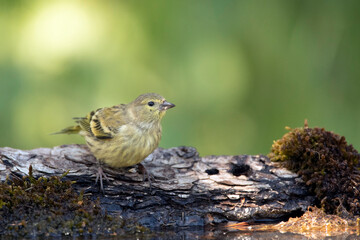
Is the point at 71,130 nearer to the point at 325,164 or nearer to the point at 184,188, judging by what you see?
the point at 184,188

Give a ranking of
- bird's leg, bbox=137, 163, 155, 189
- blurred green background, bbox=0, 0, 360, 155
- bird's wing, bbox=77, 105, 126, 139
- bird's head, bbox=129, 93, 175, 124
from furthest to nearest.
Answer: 1. blurred green background, bbox=0, 0, 360, 155
2. bird's head, bbox=129, 93, 175, 124
3. bird's wing, bbox=77, 105, 126, 139
4. bird's leg, bbox=137, 163, 155, 189

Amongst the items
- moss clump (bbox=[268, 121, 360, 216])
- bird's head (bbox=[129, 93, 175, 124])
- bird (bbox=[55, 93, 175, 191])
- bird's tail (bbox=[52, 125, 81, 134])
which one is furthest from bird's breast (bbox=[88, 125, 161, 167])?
moss clump (bbox=[268, 121, 360, 216])

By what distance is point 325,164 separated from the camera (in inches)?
175

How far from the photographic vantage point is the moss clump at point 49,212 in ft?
11.9

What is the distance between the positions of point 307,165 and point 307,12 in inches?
85.8

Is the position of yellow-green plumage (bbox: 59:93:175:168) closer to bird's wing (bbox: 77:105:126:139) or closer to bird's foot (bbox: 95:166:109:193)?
bird's wing (bbox: 77:105:126:139)

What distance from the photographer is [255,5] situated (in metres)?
5.69

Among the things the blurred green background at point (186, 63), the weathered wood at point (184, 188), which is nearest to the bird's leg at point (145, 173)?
the weathered wood at point (184, 188)

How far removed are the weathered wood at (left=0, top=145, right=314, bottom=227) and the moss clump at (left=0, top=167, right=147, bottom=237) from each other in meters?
0.13

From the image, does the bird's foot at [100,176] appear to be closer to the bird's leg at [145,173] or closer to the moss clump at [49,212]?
the moss clump at [49,212]

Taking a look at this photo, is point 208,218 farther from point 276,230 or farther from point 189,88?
point 189,88

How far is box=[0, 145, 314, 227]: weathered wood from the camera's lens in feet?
13.4

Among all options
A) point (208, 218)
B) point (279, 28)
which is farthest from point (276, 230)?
point (279, 28)

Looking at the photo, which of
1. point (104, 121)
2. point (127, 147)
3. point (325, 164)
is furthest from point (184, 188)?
point (325, 164)
